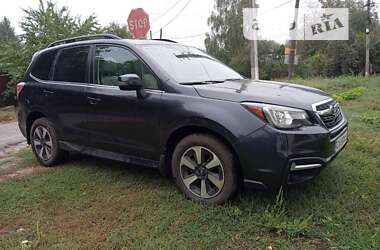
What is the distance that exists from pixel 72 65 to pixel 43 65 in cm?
71

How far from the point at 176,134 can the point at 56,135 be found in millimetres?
2097

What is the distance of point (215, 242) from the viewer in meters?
3.22

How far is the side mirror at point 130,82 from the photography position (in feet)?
13.3

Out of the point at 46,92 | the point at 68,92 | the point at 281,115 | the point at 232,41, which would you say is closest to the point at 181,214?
the point at 281,115

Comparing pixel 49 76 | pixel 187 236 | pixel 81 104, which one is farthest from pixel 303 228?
pixel 49 76

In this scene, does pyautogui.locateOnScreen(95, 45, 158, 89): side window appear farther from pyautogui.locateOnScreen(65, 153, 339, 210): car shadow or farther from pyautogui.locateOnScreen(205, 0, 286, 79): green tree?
pyautogui.locateOnScreen(205, 0, 286, 79): green tree

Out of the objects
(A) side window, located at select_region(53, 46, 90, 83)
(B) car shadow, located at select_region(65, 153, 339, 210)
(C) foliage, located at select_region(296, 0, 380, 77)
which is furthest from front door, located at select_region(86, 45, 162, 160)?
(C) foliage, located at select_region(296, 0, 380, 77)

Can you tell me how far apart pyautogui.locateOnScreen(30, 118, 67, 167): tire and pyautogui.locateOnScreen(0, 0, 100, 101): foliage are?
12.4 meters

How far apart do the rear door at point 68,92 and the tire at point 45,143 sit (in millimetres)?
181

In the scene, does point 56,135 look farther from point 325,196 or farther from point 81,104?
point 325,196

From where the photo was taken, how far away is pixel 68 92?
16.4 ft

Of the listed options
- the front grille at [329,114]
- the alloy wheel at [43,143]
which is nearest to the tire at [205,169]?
the front grille at [329,114]

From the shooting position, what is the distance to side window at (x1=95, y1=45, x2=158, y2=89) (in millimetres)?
4234

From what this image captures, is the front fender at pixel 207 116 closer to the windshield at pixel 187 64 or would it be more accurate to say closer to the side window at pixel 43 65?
the windshield at pixel 187 64
